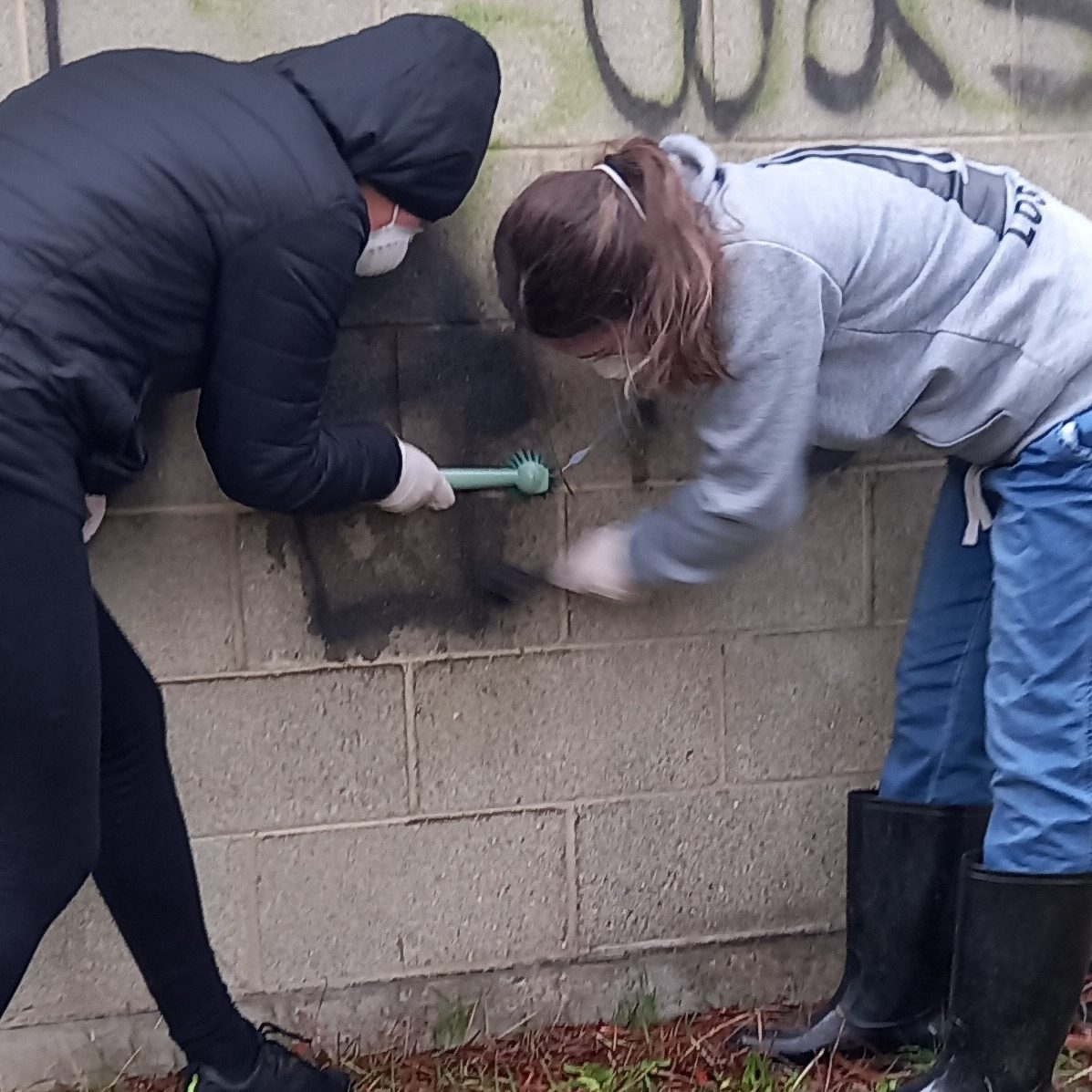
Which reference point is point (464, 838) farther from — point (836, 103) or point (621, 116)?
point (836, 103)

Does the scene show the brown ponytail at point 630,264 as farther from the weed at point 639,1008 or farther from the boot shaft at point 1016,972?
the weed at point 639,1008

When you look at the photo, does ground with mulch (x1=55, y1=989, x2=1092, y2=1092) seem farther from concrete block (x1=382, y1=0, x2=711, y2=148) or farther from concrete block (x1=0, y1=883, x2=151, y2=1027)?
concrete block (x1=382, y1=0, x2=711, y2=148)

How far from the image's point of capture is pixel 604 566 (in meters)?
1.97

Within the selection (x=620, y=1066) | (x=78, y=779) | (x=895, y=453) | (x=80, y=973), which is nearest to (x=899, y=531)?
(x=895, y=453)

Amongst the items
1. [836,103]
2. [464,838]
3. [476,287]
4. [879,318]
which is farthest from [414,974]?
[836,103]

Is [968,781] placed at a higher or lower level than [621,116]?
lower

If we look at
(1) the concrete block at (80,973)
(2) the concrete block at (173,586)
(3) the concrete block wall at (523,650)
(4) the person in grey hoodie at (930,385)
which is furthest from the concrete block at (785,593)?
(1) the concrete block at (80,973)

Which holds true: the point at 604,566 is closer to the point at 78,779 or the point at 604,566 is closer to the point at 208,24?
the point at 78,779

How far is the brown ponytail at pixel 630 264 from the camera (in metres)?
1.61

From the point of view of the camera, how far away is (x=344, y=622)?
7.11 ft

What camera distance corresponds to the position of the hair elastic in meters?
1.64

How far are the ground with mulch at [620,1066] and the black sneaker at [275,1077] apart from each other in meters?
0.12

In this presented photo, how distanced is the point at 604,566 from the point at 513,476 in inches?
10.4

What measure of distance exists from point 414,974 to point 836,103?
1604 mm
